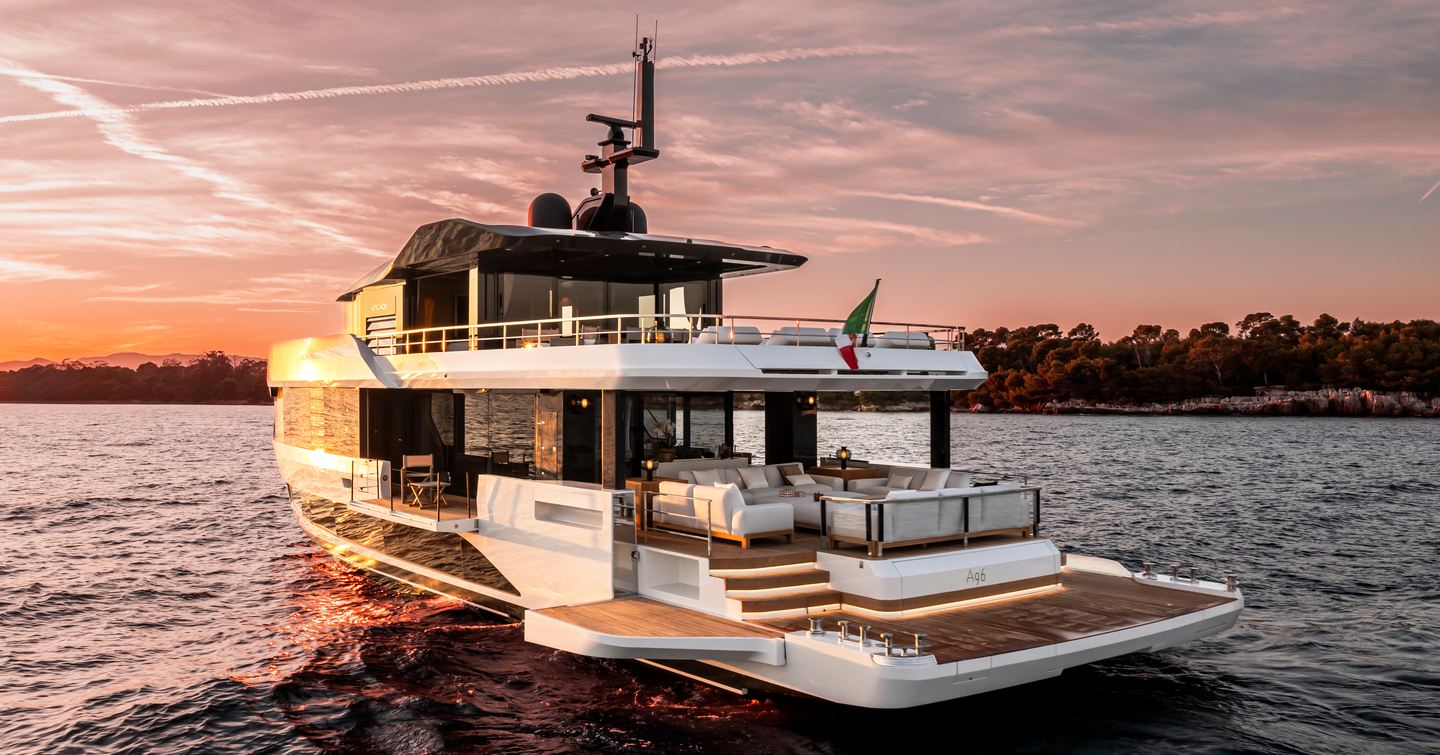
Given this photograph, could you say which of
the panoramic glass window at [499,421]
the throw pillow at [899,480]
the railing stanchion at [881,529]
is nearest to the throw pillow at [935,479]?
the throw pillow at [899,480]

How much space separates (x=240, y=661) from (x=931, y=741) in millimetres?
11201

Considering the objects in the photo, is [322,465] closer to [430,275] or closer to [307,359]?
[307,359]

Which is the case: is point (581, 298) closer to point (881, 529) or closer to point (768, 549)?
point (768, 549)

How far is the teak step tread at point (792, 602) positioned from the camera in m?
11.3

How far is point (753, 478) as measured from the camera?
50.4 feet

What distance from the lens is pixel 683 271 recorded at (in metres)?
18.9

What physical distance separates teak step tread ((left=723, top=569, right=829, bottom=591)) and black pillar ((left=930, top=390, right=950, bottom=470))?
5048mm

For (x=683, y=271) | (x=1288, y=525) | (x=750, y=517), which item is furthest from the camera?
(x=1288, y=525)

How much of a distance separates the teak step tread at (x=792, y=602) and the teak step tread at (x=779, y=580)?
0.46ft

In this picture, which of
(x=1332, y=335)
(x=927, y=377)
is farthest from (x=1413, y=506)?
(x=1332, y=335)

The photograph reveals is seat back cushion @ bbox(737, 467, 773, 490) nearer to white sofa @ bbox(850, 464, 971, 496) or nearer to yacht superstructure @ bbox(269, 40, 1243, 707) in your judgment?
yacht superstructure @ bbox(269, 40, 1243, 707)

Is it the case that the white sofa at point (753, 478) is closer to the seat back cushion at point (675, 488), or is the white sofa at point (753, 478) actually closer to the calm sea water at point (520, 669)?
the seat back cushion at point (675, 488)

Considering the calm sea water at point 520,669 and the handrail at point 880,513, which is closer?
the calm sea water at point 520,669

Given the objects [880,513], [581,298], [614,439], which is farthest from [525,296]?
[880,513]
